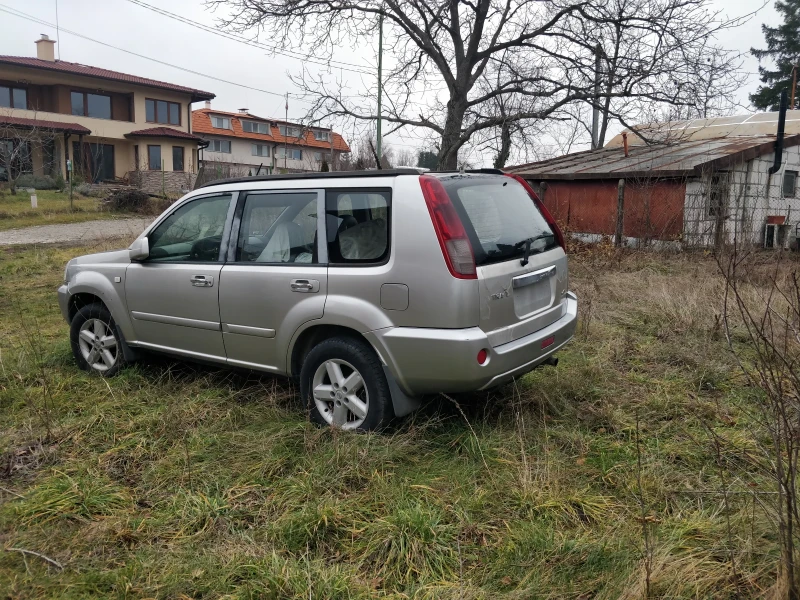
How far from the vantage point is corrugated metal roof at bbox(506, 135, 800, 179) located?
13.6 metres

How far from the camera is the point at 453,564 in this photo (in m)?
2.65

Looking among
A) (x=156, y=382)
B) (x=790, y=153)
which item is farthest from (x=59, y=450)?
(x=790, y=153)

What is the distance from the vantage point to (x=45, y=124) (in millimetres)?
32375

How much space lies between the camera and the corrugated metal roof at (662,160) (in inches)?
535

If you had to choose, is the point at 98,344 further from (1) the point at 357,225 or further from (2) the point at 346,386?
(1) the point at 357,225

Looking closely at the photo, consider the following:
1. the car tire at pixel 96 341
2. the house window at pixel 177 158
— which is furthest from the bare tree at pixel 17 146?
the car tire at pixel 96 341

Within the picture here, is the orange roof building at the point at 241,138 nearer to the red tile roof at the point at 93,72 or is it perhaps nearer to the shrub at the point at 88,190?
the red tile roof at the point at 93,72

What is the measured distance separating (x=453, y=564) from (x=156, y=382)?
3.26 meters

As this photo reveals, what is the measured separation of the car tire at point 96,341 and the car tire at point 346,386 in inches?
82.7

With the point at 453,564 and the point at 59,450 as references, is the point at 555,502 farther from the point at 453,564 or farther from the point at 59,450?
the point at 59,450

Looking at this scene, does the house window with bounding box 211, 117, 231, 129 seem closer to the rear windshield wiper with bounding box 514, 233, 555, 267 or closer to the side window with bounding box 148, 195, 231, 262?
the side window with bounding box 148, 195, 231, 262

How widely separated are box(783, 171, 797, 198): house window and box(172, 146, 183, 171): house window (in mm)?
32768

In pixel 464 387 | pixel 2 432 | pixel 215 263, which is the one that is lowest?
pixel 2 432

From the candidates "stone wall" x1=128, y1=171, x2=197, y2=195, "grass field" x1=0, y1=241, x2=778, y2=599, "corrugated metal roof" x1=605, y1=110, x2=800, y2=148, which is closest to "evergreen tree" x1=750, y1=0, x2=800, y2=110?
"corrugated metal roof" x1=605, y1=110, x2=800, y2=148
